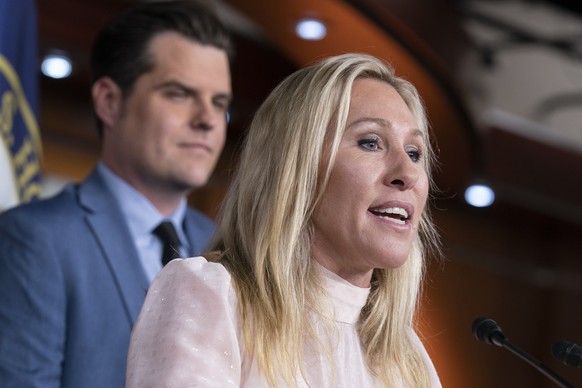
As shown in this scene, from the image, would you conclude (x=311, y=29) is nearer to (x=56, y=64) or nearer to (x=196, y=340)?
(x=56, y=64)

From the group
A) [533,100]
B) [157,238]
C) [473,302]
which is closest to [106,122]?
[157,238]

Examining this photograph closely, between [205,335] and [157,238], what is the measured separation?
45.7 inches

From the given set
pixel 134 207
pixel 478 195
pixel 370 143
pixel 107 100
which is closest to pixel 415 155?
pixel 370 143

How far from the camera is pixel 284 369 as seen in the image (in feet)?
5.56

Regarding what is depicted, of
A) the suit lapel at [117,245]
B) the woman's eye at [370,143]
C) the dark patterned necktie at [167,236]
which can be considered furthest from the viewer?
the dark patterned necktie at [167,236]

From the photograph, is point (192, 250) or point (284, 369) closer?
point (284, 369)

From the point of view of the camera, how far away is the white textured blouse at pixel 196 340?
1.61 m

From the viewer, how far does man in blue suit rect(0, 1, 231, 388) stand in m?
2.42

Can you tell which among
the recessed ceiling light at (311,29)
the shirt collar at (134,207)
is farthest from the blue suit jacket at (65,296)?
the recessed ceiling light at (311,29)

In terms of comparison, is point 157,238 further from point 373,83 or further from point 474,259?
point 474,259

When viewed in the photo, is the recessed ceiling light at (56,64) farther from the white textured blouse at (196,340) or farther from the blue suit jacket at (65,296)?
the white textured blouse at (196,340)

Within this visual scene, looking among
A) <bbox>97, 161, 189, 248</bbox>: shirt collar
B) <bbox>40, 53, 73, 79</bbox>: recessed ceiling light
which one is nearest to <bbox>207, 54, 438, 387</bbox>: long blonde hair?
<bbox>97, 161, 189, 248</bbox>: shirt collar

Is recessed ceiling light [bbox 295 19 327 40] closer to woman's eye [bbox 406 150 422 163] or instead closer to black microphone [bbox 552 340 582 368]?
woman's eye [bbox 406 150 422 163]

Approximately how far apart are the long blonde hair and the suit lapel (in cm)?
65
